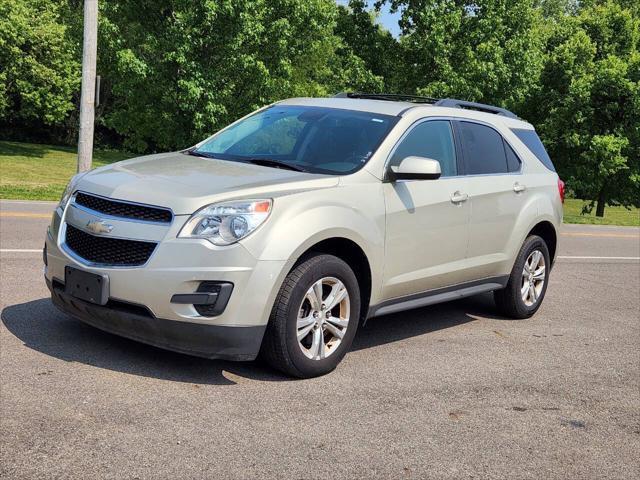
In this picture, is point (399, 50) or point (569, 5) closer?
point (399, 50)

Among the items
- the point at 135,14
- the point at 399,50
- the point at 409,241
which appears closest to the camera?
the point at 409,241

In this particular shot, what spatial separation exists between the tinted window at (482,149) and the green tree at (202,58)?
19758 mm

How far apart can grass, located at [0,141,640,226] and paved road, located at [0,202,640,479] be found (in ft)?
36.7

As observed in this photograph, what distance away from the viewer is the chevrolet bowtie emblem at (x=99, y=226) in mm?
4824

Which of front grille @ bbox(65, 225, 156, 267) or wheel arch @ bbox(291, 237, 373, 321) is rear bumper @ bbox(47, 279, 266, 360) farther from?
wheel arch @ bbox(291, 237, 373, 321)

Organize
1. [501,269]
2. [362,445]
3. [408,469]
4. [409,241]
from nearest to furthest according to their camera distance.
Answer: [408,469]
[362,445]
[409,241]
[501,269]

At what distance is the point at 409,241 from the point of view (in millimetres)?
5754

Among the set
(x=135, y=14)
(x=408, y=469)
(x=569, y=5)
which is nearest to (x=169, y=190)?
(x=408, y=469)

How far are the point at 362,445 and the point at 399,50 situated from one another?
26564mm

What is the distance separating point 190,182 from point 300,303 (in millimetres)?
1020

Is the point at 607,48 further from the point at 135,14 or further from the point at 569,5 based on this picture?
the point at 569,5

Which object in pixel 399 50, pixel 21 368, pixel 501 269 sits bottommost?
pixel 21 368

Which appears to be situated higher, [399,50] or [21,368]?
[399,50]

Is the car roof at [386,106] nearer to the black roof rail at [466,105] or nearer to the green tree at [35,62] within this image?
the black roof rail at [466,105]
